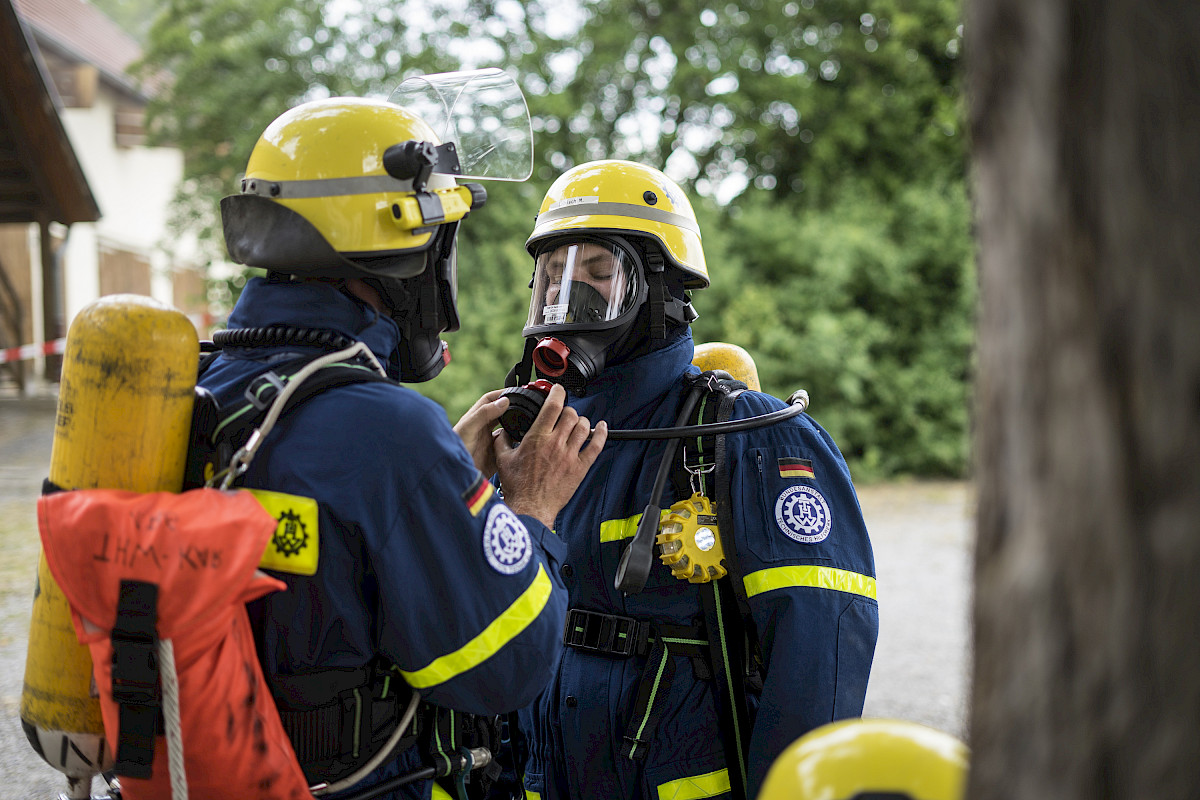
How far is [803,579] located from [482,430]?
2.65 ft

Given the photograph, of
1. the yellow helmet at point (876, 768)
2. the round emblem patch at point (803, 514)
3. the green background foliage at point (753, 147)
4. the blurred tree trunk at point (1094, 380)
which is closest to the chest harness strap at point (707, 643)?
the round emblem patch at point (803, 514)

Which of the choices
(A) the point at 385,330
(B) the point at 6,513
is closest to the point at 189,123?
(B) the point at 6,513

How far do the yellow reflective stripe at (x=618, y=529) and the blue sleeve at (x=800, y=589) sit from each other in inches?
9.9

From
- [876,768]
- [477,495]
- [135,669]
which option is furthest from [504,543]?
[876,768]

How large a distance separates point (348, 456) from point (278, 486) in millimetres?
129

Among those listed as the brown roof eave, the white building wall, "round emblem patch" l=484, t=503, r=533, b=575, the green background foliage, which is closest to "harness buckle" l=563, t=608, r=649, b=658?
"round emblem patch" l=484, t=503, r=533, b=575

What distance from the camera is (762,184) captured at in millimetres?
13344

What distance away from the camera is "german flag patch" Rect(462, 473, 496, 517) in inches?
62.5

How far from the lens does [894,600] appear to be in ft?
23.2

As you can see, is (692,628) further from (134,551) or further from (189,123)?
(189,123)

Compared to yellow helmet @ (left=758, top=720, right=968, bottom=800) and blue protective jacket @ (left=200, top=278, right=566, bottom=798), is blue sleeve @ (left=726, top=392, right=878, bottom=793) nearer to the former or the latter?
blue protective jacket @ (left=200, top=278, right=566, bottom=798)

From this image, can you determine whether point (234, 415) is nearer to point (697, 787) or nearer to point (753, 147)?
point (697, 787)

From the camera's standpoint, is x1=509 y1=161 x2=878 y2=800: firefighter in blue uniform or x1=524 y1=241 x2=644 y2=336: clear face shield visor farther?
x1=524 y1=241 x2=644 y2=336: clear face shield visor

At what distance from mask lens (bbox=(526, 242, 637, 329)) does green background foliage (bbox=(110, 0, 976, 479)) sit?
26.3 ft
